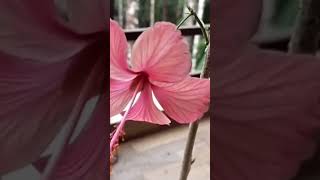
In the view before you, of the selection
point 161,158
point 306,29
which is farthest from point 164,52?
point 161,158

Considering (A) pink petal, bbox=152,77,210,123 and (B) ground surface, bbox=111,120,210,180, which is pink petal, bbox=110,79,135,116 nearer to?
(A) pink petal, bbox=152,77,210,123

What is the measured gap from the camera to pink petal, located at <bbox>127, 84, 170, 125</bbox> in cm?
42

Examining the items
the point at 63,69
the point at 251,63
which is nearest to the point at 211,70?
the point at 251,63

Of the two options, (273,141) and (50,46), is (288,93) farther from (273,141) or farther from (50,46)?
(50,46)

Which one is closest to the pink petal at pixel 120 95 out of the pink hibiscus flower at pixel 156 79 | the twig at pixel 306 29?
the pink hibiscus flower at pixel 156 79

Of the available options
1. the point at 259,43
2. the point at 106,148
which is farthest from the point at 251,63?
the point at 106,148

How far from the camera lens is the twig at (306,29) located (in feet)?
1.09

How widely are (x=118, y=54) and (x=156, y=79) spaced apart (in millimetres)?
51

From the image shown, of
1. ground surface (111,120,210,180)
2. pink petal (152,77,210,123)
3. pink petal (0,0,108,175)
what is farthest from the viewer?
ground surface (111,120,210,180)

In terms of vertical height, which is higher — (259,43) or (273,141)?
(259,43)

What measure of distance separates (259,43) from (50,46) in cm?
19

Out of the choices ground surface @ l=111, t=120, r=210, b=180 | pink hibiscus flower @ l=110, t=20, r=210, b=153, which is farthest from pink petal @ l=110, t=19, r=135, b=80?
ground surface @ l=111, t=120, r=210, b=180

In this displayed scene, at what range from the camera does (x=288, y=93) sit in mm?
347

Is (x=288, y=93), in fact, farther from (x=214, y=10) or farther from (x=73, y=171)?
(x=73, y=171)
